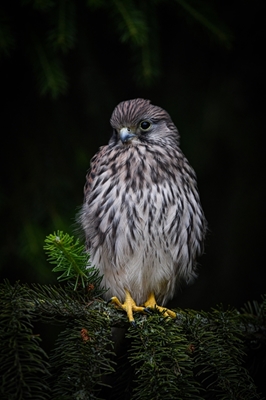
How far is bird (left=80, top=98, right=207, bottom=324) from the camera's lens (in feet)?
9.71

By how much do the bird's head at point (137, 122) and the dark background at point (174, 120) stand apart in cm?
33

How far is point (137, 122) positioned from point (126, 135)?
0.39 feet

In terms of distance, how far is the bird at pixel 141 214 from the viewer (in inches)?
116

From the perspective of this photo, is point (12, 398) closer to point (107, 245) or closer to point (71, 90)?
point (107, 245)

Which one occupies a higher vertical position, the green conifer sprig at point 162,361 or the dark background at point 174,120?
the dark background at point 174,120

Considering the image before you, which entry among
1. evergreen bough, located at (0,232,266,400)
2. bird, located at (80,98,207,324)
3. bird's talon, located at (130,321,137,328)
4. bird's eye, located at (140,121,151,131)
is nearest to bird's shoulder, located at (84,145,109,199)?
bird, located at (80,98,207,324)

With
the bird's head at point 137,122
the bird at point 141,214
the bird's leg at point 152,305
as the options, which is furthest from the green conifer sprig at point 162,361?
the bird's head at point 137,122

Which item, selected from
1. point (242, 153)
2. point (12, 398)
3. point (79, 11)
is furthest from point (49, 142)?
point (12, 398)

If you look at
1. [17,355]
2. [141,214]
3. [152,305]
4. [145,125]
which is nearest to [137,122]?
[145,125]

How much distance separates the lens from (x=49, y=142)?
148 inches

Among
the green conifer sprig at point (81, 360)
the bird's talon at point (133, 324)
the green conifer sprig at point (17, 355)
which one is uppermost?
the green conifer sprig at point (17, 355)

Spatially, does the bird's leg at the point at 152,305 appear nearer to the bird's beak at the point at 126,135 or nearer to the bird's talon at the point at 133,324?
the bird's talon at the point at 133,324

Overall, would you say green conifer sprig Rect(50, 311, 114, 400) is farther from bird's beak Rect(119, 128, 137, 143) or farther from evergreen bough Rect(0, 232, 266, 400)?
bird's beak Rect(119, 128, 137, 143)

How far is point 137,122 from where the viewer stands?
3.25 meters
